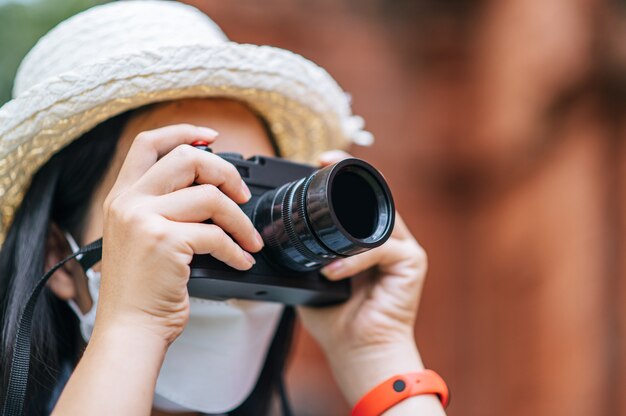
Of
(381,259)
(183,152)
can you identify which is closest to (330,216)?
(183,152)

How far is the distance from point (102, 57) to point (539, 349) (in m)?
1.05

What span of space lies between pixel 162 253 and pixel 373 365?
34 centimetres

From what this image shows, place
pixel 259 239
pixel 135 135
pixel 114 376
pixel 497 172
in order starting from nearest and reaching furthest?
pixel 114 376, pixel 259 239, pixel 135 135, pixel 497 172

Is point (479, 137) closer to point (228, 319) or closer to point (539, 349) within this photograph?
point (539, 349)

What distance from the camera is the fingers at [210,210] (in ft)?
2.00

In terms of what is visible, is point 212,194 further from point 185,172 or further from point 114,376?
point 114,376

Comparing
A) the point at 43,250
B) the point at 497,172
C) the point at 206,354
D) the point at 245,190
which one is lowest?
the point at 497,172

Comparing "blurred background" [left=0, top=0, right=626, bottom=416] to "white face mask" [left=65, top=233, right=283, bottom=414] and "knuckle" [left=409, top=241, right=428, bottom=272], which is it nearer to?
"knuckle" [left=409, top=241, right=428, bottom=272]

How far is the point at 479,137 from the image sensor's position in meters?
1.72

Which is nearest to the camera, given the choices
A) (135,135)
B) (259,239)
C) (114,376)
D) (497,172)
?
(114,376)

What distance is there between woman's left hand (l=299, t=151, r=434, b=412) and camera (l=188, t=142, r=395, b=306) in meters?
0.12

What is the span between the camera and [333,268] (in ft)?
2.46

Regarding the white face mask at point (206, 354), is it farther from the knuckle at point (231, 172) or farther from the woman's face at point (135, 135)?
the knuckle at point (231, 172)

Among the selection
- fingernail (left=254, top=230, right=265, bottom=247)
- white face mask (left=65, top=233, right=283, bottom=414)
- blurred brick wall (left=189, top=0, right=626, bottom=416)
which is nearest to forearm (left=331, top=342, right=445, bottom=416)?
white face mask (left=65, top=233, right=283, bottom=414)
